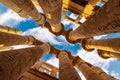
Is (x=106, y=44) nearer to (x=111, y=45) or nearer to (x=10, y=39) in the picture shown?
(x=111, y=45)

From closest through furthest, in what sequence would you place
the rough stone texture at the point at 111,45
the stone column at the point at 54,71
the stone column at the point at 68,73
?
the stone column at the point at 68,73
the rough stone texture at the point at 111,45
the stone column at the point at 54,71

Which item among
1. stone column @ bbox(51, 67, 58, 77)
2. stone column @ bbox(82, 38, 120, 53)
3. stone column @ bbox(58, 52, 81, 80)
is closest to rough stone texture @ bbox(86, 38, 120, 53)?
stone column @ bbox(82, 38, 120, 53)

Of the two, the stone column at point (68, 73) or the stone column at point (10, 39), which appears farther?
the stone column at point (10, 39)

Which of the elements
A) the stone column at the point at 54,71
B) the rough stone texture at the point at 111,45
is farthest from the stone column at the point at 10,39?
the stone column at the point at 54,71

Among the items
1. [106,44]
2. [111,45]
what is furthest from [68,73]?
[106,44]

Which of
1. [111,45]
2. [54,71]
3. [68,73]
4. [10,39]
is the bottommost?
[54,71]

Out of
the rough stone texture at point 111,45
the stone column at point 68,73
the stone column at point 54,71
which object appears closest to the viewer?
the stone column at point 68,73

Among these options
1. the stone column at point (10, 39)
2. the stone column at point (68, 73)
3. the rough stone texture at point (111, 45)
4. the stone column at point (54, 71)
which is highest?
the stone column at point (10, 39)

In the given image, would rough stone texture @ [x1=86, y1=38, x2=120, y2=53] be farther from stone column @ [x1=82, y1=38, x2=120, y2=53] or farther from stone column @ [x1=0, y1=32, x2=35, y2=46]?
stone column @ [x1=0, y1=32, x2=35, y2=46]

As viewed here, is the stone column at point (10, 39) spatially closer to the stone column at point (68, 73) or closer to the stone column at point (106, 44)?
the stone column at point (68, 73)

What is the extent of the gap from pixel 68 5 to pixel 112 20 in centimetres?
1465

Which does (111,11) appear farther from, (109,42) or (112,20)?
(109,42)

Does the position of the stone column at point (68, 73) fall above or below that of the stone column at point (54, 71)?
above

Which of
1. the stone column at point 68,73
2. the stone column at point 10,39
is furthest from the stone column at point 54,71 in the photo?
the stone column at point 68,73
